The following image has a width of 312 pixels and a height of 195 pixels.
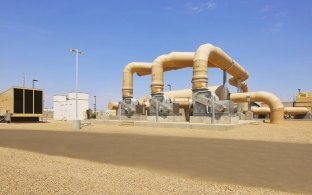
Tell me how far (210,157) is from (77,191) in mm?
5571

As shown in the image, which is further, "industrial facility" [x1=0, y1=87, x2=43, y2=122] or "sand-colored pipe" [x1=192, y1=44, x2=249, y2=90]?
"industrial facility" [x1=0, y1=87, x2=43, y2=122]

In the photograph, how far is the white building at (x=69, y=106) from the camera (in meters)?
59.9

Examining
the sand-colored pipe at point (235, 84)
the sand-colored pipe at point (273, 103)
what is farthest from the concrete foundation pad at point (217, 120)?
the sand-colored pipe at point (235, 84)

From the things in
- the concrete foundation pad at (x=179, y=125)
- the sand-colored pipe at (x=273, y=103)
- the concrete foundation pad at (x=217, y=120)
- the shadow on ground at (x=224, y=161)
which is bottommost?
the shadow on ground at (x=224, y=161)

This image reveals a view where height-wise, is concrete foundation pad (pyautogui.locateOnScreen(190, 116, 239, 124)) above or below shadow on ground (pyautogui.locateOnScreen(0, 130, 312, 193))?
above

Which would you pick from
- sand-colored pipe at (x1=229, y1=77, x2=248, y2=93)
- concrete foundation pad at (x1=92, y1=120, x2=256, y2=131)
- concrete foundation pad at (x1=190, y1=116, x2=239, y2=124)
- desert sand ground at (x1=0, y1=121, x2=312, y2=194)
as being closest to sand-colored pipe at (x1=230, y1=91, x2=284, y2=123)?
concrete foundation pad at (x1=92, y1=120, x2=256, y2=131)

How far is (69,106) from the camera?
60.3m

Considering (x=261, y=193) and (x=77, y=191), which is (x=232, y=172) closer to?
(x=261, y=193)

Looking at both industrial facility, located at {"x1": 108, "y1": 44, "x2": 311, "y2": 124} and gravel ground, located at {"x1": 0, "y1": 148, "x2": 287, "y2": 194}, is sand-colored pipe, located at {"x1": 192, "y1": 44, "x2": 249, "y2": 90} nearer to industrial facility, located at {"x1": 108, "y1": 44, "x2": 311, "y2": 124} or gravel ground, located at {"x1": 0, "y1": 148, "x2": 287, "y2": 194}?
industrial facility, located at {"x1": 108, "y1": 44, "x2": 311, "y2": 124}

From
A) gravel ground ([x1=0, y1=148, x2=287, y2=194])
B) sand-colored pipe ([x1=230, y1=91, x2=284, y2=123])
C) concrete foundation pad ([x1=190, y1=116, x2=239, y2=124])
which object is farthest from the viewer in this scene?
sand-colored pipe ([x1=230, y1=91, x2=284, y2=123])

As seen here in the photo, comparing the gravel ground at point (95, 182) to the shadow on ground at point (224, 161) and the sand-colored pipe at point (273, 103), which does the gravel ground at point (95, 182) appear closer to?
the shadow on ground at point (224, 161)

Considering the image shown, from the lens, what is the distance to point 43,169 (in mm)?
8102

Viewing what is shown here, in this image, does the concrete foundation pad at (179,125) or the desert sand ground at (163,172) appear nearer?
the desert sand ground at (163,172)

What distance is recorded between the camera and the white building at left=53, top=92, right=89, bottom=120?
197ft
